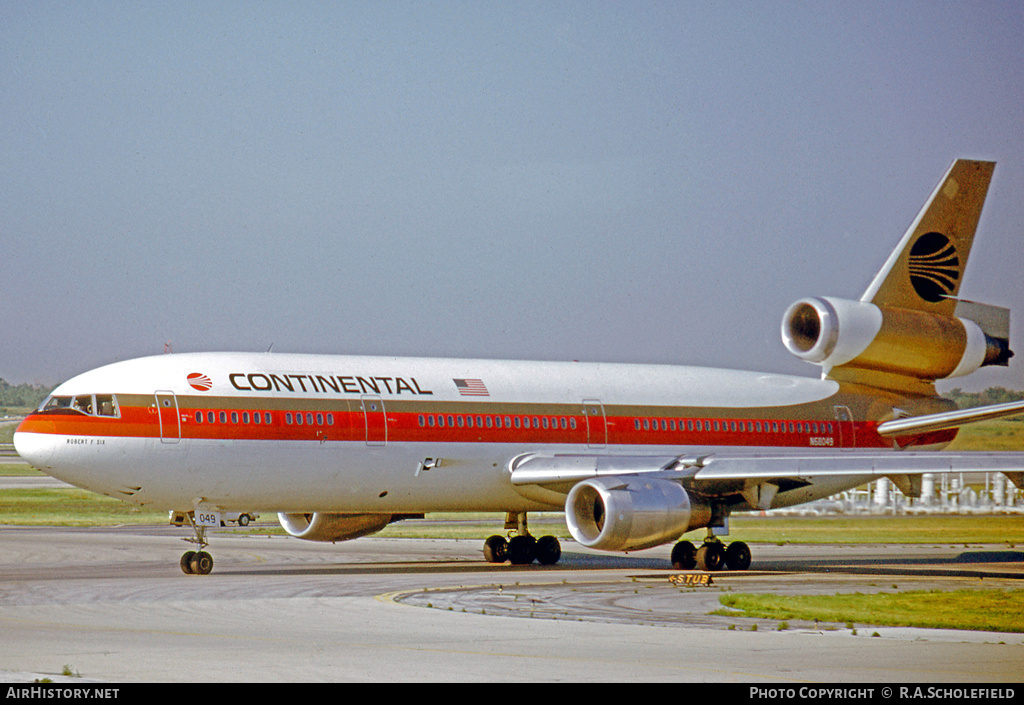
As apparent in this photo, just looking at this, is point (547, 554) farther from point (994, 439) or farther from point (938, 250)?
point (994, 439)

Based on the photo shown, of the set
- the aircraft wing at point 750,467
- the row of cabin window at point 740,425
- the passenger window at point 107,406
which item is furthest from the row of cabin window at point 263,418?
the row of cabin window at point 740,425

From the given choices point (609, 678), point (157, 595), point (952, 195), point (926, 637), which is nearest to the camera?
point (609, 678)

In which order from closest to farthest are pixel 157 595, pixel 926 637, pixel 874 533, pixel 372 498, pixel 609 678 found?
pixel 609 678, pixel 926 637, pixel 157 595, pixel 372 498, pixel 874 533

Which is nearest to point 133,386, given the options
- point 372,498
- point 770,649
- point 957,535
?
point 372,498

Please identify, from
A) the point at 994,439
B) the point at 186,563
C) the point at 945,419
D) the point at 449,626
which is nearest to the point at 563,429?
the point at 186,563

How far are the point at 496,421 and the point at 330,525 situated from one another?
4.52 m

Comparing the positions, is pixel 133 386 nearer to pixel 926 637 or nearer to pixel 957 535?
pixel 926 637

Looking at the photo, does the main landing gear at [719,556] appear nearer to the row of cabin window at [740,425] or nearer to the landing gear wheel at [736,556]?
the landing gear wheel at [736,556]

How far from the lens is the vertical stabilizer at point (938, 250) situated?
35312mm

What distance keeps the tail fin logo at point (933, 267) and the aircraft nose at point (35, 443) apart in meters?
22.7

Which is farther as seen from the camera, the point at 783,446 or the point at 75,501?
the point at 75,501

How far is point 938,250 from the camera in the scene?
118 ft

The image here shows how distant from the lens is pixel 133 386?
1014 inches

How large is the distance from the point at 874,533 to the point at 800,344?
1252cm
